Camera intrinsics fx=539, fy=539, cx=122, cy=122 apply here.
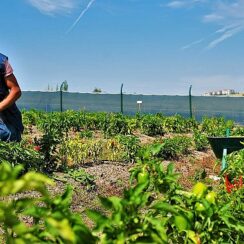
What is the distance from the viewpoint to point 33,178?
82 cm

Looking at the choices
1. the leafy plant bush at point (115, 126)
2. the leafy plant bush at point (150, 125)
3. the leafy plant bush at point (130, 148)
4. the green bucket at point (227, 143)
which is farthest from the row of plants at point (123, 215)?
the leafy plant bush at point (150, 125)

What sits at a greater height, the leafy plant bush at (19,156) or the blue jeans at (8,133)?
the blue jeans at (8,133)

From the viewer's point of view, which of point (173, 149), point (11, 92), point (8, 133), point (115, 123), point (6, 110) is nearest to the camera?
point (11, 92)

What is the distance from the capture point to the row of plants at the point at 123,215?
834 mm

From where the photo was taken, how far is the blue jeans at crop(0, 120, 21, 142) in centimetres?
524

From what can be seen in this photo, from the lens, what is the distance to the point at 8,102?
4.90 m

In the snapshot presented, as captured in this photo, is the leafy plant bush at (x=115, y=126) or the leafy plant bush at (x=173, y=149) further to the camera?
the leafy plant bush at (x=115, y=126)

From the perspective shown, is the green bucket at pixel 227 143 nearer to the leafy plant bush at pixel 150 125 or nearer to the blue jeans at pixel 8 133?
the blue jeans at pixel 8 133

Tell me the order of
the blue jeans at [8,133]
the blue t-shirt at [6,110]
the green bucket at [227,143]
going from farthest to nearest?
the green bucket at [227,143] < the blue jeans at [8,133] < the blue t-shirt at [6,110]

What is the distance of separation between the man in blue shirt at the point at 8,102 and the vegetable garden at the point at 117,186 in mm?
245

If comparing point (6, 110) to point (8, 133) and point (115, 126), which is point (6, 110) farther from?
point (115, 126)

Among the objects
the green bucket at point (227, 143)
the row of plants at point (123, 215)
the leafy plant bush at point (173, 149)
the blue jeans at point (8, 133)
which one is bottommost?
the leafy plant bush at point (173, 149)

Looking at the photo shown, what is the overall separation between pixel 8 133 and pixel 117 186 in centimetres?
194

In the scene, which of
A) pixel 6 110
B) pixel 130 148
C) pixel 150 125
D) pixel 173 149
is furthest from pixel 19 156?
pixel 150 125
